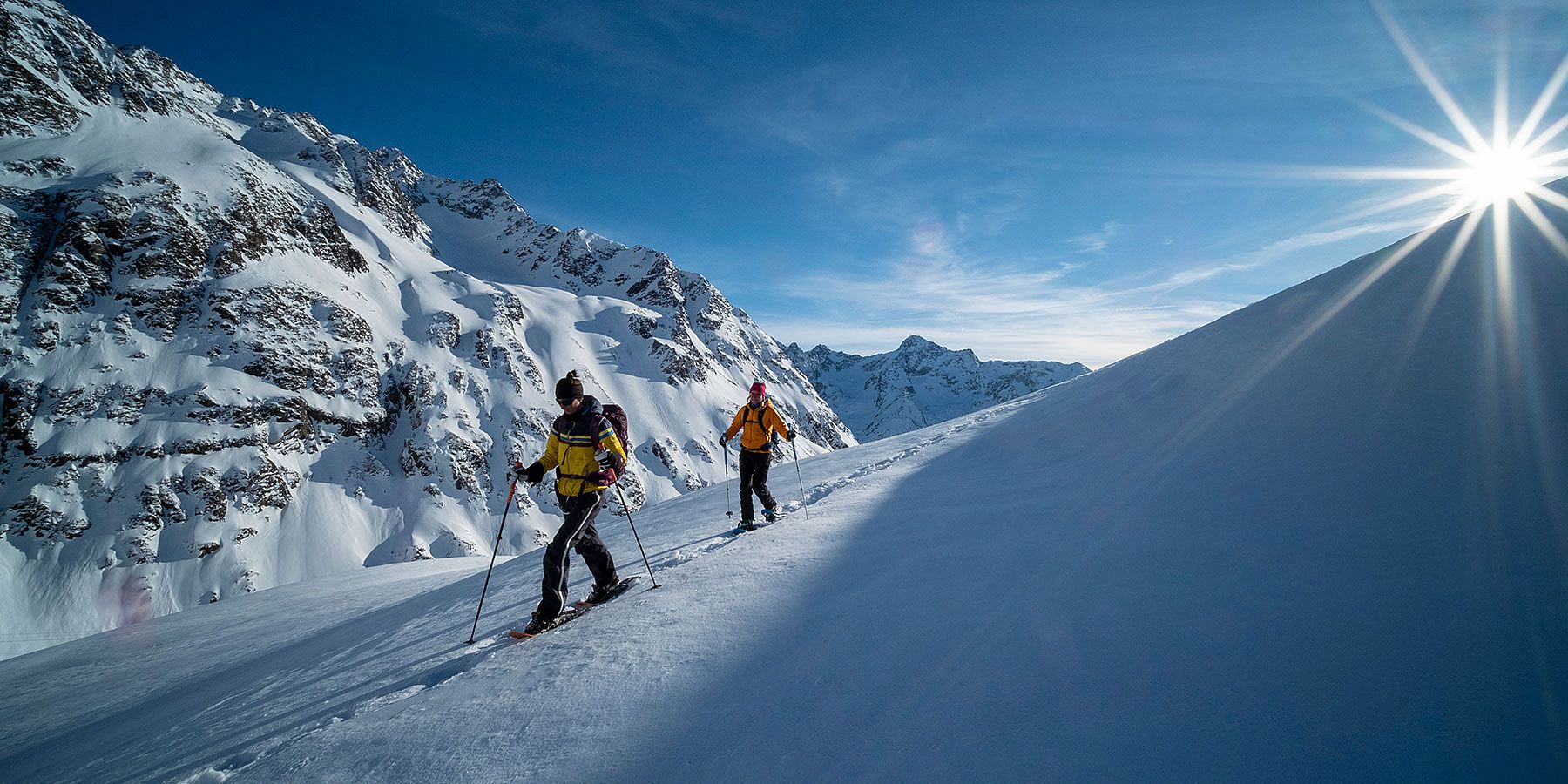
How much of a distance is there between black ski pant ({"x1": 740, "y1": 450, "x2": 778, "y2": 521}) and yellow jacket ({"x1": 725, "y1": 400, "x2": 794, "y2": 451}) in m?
0.15

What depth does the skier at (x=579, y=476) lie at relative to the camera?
225 inches

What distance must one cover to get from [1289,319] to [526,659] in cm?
1295

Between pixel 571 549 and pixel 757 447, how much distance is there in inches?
150

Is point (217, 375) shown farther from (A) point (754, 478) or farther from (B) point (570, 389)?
(B) point (570, 389)

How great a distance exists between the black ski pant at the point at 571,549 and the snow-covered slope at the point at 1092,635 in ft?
1.64

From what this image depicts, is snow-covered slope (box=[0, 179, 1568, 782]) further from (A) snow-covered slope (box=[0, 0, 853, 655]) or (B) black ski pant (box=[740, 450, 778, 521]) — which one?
(A) snow-covered slope (box=[0, 0, 853, 655])

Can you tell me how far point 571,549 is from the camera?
5.83 metres

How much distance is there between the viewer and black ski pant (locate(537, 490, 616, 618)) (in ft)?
18.2

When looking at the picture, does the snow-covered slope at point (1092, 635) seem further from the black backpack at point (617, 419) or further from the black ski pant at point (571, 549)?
the black backpack at point (617, 419)

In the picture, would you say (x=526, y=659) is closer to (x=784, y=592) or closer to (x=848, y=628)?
(x=784, y=592)

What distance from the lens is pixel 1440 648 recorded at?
2.85m

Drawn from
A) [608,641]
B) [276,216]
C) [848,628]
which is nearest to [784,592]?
[848,628]

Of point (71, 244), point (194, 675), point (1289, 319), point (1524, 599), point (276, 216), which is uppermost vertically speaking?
point (276, 216)

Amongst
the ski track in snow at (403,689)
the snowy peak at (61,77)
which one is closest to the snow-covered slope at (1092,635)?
the ski track in snow at (403,689)
